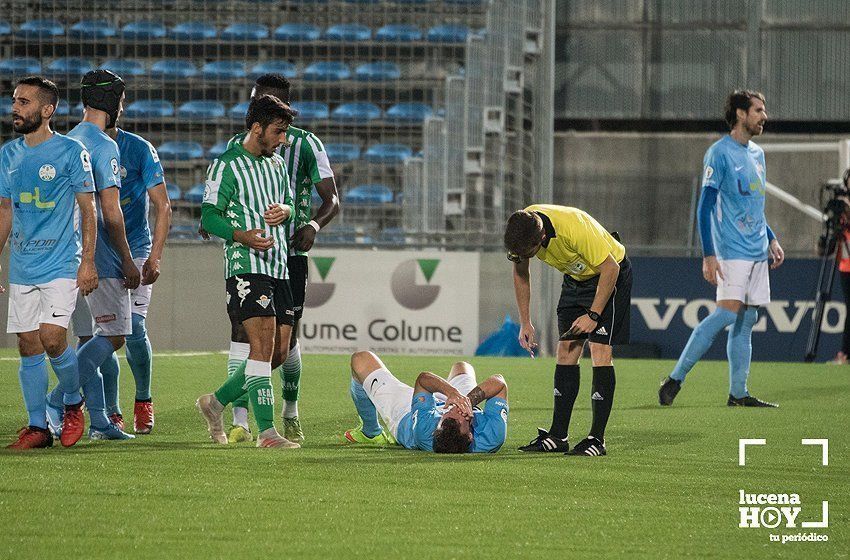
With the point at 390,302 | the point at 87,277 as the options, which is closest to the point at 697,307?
the point at 390,302

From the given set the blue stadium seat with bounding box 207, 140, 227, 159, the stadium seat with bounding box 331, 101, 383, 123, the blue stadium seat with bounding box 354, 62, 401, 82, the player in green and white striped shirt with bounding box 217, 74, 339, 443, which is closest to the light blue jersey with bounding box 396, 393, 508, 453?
the player in green and white striped shirt with bounding box 217, 74, 339, 443

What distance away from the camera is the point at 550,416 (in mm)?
8602

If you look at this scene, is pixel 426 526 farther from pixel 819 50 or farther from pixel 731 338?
pixel 819 50

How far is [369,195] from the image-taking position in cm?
1734

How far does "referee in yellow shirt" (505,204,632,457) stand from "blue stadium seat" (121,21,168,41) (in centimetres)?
1239

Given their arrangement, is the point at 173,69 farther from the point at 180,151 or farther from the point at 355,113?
the point at 355,113

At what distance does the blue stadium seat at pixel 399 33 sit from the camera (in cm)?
1814

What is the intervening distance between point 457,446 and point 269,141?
1763 millimetres

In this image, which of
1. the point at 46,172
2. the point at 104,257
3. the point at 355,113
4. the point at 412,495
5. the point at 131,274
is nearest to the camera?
the point at 412,495

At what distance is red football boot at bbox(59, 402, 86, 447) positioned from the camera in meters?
6.41

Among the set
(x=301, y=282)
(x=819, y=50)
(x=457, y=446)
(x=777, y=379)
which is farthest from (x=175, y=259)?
(x=819, y=50)

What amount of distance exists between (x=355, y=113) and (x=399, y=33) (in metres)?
1.38

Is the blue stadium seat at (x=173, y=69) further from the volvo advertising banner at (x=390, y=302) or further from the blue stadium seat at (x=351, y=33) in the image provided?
the volvo advertising banner at (x=390, y=302)

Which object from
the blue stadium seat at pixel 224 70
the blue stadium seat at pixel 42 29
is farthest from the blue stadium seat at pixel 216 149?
the blue stadium seat at pixel 42 29
